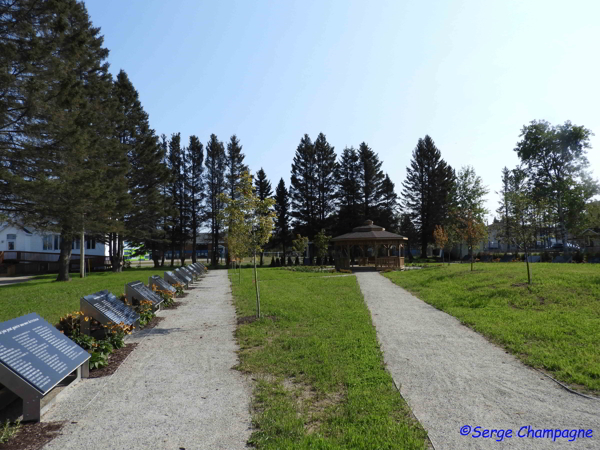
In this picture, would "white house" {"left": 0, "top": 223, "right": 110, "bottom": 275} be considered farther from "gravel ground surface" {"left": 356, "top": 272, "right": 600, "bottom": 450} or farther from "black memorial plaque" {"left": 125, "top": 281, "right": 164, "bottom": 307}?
"gravel ground surface" {"left": 356, "top": 272, "right": 600, "bottom": 450}

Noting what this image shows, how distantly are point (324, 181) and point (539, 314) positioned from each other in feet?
143

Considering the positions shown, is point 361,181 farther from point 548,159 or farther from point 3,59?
point 3,59

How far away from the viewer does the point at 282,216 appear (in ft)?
178

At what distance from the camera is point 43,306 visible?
11859mm

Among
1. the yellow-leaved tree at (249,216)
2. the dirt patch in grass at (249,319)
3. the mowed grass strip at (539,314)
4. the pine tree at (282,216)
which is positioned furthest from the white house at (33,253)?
the mowed grass strip at (539,314)

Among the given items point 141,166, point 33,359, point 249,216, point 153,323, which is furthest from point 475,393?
point 141,166

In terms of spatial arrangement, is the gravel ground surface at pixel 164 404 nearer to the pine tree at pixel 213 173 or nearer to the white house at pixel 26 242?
the white house at pixel 26 242

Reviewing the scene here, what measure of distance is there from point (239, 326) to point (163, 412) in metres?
4.61

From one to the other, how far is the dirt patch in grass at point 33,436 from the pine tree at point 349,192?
157 feet

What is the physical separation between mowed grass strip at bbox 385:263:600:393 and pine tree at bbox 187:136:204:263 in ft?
122

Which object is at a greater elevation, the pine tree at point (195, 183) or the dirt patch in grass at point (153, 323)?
the pine tree at point (195, 183)

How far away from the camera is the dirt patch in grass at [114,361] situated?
18.2 feet

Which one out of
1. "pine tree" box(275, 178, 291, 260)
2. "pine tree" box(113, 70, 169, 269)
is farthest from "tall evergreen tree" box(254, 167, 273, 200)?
"pine tree" box(113, 70, 169, 269)

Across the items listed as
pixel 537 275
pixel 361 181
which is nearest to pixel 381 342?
pixel 537 275
